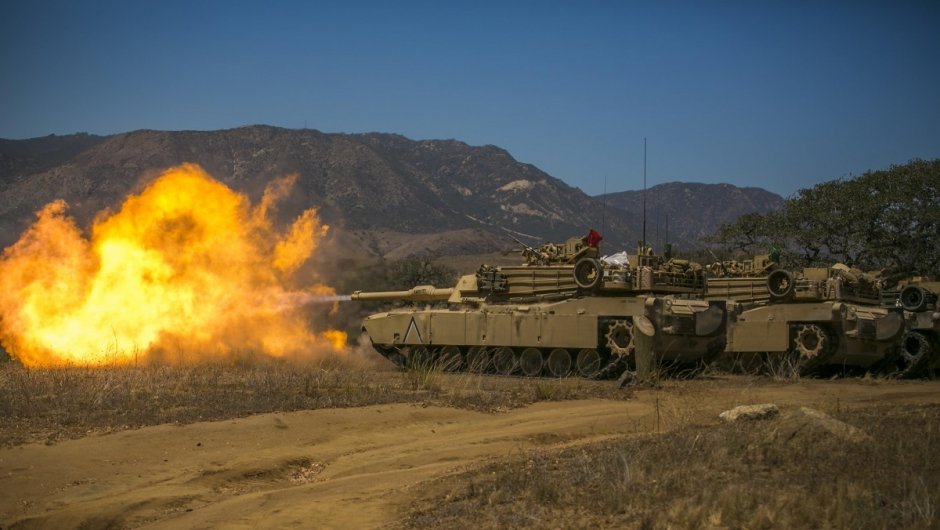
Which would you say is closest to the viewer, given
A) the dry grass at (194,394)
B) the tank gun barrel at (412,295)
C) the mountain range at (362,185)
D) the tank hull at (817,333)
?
the dry grass at (194,394)

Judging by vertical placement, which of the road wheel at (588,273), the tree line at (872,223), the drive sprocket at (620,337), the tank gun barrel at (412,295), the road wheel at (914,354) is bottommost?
the road wheel at (914,354)

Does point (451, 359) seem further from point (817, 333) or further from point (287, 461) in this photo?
point (287, 461)

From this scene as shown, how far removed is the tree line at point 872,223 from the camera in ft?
143

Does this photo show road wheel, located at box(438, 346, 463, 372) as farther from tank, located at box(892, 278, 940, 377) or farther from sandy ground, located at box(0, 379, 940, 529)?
tank, located at box(892, 278, 940, 377)

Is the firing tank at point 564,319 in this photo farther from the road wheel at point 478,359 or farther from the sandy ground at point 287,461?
the sandy ground at point 287,461

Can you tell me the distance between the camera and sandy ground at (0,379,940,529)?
975cm

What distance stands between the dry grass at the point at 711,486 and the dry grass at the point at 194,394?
517cm

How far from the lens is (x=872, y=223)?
44094mm

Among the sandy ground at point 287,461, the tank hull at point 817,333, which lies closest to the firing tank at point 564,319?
the tank hull at point 817,333

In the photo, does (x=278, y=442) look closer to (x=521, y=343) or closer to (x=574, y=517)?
(x=574, y=517)

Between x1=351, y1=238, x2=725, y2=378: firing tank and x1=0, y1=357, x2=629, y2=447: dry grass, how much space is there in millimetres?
2582

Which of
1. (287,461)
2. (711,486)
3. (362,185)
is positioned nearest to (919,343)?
(287,461)

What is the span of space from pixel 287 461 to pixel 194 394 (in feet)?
15.1

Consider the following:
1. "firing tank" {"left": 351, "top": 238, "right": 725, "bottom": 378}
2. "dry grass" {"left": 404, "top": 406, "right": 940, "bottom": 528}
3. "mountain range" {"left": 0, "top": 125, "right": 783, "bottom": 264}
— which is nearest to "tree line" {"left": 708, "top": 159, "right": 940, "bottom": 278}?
"mountain range" {"left": 0, "top": 125, "right": 783, "bottom": 264}
